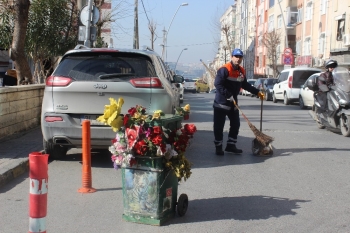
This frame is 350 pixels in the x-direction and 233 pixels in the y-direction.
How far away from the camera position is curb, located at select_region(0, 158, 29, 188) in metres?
7.04

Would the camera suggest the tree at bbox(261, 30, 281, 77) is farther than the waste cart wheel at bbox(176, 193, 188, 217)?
Yes

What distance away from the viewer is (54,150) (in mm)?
8703

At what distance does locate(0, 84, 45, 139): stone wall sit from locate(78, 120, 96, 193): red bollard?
12.8 feet

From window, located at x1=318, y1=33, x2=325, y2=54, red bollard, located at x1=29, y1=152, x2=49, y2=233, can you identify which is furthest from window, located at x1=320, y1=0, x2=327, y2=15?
red bollard, located at x1=29, y1=152, x2=49, y2=233

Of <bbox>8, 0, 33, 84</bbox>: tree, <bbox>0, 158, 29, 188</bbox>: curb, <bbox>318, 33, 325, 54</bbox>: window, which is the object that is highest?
<bbox>318, 33, 325, 54</bbox>: window

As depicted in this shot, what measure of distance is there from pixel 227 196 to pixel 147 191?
5.57 ft

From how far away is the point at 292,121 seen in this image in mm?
15992

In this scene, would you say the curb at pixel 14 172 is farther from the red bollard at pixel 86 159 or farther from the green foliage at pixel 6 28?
the green foliage at pixel 6 28

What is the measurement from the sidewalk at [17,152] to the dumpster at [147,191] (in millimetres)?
2519

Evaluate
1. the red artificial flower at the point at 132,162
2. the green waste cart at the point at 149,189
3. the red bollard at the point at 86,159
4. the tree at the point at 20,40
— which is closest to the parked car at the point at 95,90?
the red bollard at the point at 86,159

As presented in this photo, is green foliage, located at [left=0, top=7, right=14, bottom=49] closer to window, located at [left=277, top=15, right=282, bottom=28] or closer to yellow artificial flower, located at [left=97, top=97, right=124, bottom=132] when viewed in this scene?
yellow artificial flower, located at [left=97, top=97, right=124, bottom=132]

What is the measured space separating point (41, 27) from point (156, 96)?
1048 cm

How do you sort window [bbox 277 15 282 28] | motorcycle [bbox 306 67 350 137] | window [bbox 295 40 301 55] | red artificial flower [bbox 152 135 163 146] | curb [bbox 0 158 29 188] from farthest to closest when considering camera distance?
window [bbox 277 15 282 28] < window [bbox 295 40 301 55] < motorcycle [bbox 306 67 350 137] < curb [bbox 0 158 29 188] < red artificial flower [bbox 152 135 163 146]

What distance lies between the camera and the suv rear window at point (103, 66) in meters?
7.96
